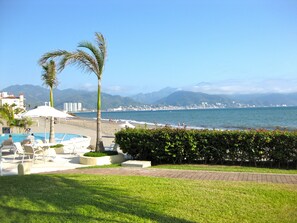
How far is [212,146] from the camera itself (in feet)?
35.3

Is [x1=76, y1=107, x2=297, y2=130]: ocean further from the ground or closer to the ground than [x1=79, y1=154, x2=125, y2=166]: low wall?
closer to the ground

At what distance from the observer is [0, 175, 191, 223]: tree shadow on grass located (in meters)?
4.93

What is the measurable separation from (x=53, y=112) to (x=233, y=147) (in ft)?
25.1

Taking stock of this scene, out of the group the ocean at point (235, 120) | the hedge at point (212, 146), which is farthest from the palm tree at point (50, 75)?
the hedge at point (212, 146)

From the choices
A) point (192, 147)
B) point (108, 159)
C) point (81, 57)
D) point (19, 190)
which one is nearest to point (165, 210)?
point (19, 190)

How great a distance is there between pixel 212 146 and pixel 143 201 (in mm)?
5510

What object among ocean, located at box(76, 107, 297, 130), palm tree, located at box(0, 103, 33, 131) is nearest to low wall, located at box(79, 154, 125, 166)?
ocean, located at box(76, 107, 297, 130)

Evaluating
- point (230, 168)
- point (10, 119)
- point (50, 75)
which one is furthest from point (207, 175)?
point (10, 119)

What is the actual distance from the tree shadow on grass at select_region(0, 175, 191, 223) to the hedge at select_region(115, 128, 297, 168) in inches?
155

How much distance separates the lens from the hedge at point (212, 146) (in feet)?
32.9

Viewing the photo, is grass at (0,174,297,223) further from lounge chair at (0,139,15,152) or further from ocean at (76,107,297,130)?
ocean at (76,107,297,130)

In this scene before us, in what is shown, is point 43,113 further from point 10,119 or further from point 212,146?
point 10,119

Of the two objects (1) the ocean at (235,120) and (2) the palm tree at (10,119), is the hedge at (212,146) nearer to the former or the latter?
(1) the ocean at (235,120)

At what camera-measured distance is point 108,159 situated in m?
11.5
